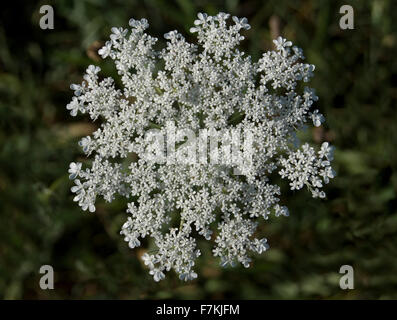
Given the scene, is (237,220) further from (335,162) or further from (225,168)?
(335,162)

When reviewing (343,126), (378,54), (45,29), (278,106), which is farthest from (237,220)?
(45,29)

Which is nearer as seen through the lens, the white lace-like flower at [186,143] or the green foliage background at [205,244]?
the white lace-like flower at [186,143]

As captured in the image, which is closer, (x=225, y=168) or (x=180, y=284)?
(x=225, y=168)

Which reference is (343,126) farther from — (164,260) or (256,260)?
(164,260)

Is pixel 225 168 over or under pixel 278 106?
under

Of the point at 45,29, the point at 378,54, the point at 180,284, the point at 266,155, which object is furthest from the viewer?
the point at 45,29

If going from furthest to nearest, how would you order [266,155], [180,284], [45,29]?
[45,29]
[180,284]
[266,155]

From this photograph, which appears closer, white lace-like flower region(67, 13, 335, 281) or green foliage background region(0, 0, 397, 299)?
white lace-like flower region(67, 13, 335, 281)

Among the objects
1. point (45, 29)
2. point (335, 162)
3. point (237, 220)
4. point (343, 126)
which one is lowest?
point (237, 220)
